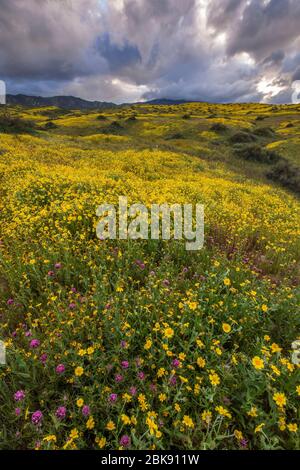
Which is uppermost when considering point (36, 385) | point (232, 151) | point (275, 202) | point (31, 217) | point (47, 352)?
point (232, 151)

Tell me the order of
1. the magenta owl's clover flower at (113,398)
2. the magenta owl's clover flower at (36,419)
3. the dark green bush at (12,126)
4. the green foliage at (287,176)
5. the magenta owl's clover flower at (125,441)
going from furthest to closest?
the dark green bush at (12,126) → the green foliage at (287,176) → the magenta owl's clover flower at (113,398) → the magenta owl's clover flower at (36,419) → the magenta owl's clover flower at (125,441)

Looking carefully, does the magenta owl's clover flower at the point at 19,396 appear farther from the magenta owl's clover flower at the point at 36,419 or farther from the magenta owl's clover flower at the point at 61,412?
the magenta owl's clover flower at the point at 61,412

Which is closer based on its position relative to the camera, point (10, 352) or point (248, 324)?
point (10, 352)

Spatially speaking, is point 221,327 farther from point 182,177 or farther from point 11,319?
point 182,177

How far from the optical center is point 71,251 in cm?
565

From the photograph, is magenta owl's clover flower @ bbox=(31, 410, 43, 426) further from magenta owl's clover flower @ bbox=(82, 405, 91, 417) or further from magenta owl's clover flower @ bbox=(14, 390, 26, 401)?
magenta owl's clover flower @ bbox=(82, 405, 91, 417)

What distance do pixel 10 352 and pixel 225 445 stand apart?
2595 mm

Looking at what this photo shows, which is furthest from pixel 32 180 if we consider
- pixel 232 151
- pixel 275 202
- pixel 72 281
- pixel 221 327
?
pixel 232 151
